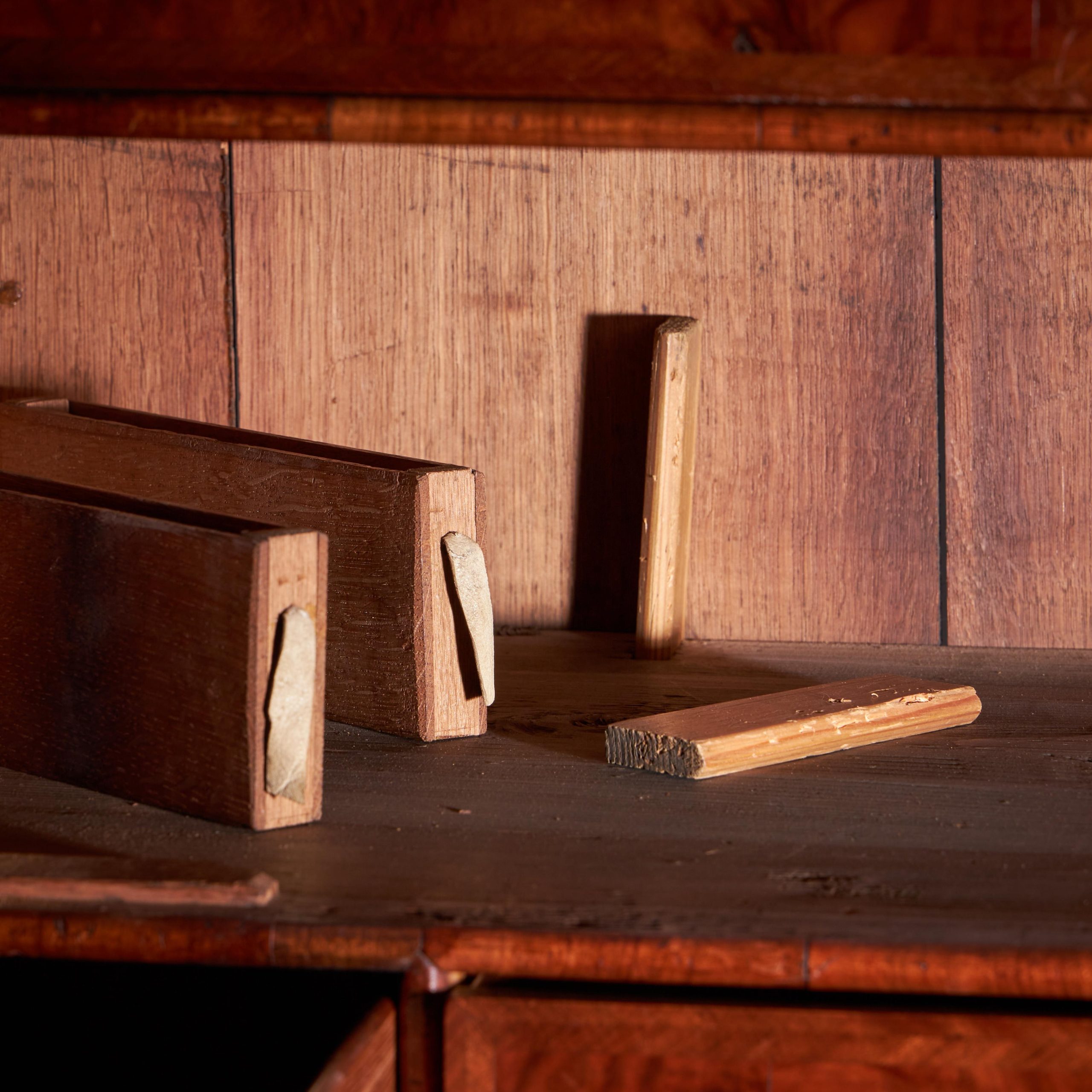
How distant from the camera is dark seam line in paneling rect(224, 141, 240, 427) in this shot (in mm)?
1146

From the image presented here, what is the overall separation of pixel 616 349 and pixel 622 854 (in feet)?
1.92

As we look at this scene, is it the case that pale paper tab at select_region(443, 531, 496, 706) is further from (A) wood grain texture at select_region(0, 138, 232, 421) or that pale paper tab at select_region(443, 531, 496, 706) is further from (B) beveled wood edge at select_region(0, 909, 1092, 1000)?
(A) wood grain texture at select_region(0, 138, 232, 421)

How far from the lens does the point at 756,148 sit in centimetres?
112

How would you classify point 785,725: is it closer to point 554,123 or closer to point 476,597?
point 476,597

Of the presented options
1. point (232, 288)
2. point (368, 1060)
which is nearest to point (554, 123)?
point (232, 288)

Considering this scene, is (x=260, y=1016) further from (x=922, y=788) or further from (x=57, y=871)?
(x=922, y=788)

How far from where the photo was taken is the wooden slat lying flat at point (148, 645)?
67 cm

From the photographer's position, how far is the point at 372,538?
2.71 ft

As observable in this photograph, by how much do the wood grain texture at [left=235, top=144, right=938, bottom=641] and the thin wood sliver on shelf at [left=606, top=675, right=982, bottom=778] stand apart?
238 millimetres

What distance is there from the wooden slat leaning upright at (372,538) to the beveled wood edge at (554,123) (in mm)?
367

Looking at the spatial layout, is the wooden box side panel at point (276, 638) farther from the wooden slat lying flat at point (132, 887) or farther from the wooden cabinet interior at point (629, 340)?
the wooden cabinet interior at point (629, 340)

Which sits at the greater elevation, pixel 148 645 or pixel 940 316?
pixel 940 316

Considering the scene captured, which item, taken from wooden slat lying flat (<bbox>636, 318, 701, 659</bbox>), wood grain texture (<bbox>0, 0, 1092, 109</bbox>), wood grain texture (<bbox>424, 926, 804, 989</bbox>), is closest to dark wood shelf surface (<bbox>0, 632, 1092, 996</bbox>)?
wood grain texture (<bbox>424, 926, 804, 989</bbox>)

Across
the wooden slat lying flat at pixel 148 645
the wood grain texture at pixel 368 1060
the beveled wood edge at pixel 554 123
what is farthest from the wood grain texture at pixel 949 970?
the beveled wood edge at pixel 554 123
